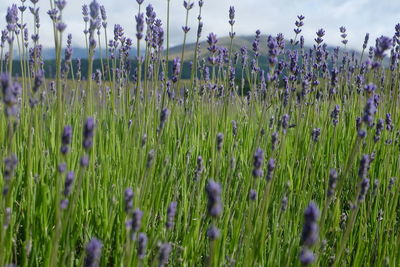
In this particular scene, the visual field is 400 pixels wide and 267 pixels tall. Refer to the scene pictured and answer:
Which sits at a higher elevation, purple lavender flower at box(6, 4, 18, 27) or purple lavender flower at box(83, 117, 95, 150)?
purple lavender flower at box(6, 4, 18, 27)

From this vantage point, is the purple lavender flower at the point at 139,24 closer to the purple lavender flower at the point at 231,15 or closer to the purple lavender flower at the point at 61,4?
the purple lavender flower at the point at 61,4

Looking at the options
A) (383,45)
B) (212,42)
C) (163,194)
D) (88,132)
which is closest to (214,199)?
(88,132)

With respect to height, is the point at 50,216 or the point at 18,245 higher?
the point at 50,216

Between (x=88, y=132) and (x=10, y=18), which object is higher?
(x=10, y=18)

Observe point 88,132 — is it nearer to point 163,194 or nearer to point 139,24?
point 139,24

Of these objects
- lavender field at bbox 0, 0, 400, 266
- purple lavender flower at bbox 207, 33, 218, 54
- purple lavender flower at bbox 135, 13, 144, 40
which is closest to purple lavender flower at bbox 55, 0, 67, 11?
lavender field at bbox 0, 0, 400, 266

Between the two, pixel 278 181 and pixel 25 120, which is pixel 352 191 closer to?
pixel 278 181

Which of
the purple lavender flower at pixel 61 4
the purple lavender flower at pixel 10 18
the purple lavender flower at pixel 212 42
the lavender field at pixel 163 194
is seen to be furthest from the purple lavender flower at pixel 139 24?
the purple lavender flower at pixel 10 18

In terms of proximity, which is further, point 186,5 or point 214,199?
point 186,5

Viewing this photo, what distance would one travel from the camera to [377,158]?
3117 millimetres

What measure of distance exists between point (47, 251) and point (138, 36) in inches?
35.1

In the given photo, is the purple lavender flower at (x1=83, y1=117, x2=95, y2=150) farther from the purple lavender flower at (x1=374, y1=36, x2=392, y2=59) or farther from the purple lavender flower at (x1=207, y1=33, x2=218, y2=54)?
the purple lavender flower at (x1=207, y1=33, x2=218, y2=54)

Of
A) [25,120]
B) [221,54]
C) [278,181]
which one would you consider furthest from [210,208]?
[221,54]

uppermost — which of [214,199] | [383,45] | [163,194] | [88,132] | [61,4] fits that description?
[61,4]
